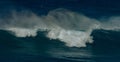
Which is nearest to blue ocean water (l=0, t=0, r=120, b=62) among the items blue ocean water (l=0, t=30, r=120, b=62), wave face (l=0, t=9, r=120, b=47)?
blue ocean water (l=0, t=30, r=120, b=62)

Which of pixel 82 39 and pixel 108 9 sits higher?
pixel 108 9

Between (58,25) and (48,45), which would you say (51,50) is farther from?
(58,25)

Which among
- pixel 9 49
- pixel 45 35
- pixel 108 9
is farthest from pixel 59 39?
pixel 108 9

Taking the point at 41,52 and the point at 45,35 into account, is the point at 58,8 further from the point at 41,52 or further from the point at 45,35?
the point at 41,52

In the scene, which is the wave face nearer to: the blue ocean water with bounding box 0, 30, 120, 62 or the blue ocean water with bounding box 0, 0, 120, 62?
the blue ocean water with bounding box 0, 0, 120, 62

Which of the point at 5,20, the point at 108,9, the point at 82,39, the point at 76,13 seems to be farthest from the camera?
the point at 108,9

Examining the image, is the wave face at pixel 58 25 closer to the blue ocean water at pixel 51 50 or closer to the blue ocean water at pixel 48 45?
the blue ocean water at pixel 48 45

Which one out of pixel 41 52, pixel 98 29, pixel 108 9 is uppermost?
pixel 108 9
